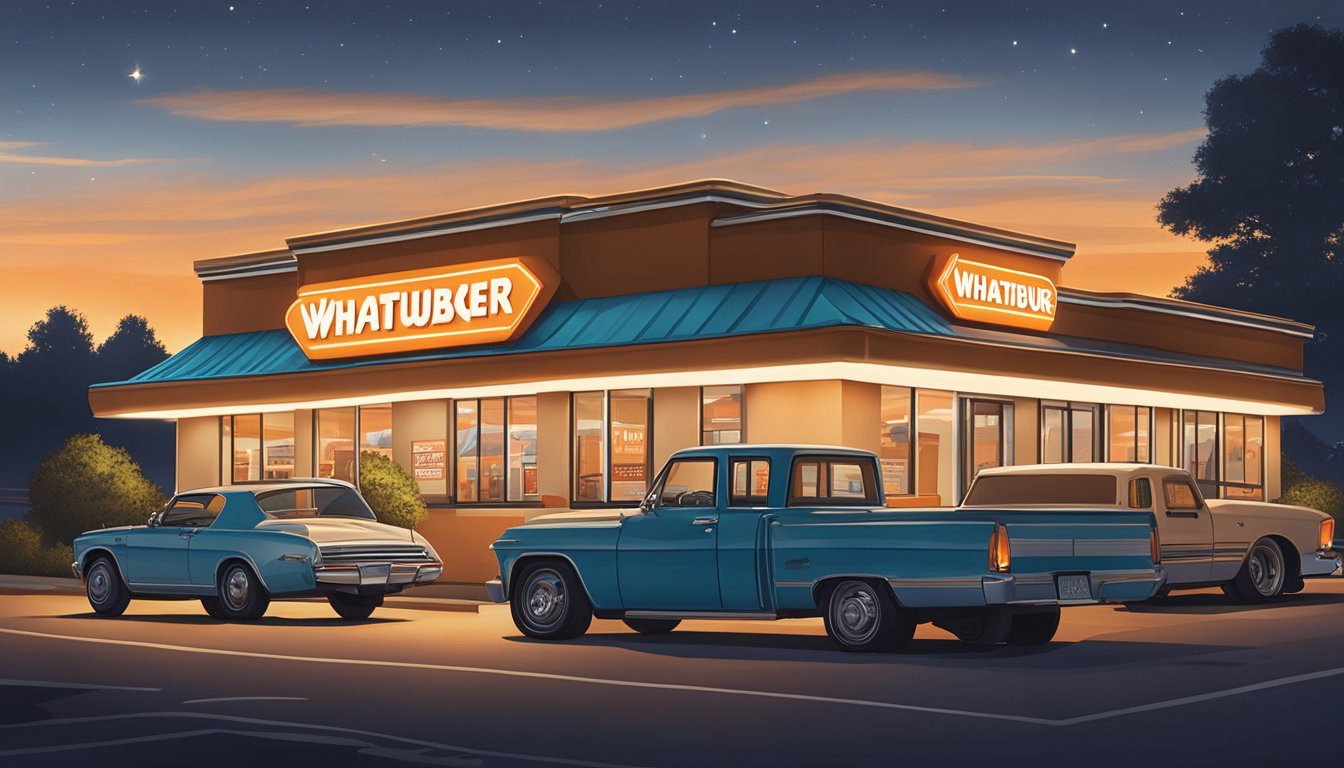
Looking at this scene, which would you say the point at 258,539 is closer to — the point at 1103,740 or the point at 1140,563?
the point at 1140,563

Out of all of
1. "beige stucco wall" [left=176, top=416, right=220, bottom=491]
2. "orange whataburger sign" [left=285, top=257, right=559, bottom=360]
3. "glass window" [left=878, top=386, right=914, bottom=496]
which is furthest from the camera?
"beige stucco wall" [left=176, top=416, right=220, bottom=491]

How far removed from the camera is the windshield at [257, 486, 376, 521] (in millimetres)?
24344

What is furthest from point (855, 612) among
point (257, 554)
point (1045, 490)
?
point (257, 554)

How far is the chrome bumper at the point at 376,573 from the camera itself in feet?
73.7

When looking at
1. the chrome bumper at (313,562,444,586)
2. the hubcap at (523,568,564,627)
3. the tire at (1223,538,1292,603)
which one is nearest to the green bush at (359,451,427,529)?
the chrome bumper at (313,562,444,586)

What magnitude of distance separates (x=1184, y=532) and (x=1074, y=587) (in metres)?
6.57

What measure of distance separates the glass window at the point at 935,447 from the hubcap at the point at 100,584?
12.4 meters

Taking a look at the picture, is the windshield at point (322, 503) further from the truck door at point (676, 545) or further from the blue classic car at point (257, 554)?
the truck door at point (676, 545)

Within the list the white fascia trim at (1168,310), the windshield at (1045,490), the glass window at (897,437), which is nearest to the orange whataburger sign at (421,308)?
the glass window at (897,437)

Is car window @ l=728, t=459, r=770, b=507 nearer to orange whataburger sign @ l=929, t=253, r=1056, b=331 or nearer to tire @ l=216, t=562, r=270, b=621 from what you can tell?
tire @ l=216, t=562, r=270, b=621

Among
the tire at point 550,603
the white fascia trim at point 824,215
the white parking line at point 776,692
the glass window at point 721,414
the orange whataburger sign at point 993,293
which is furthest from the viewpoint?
the orange whataburger sign at point 993,293

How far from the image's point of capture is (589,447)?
30.6m

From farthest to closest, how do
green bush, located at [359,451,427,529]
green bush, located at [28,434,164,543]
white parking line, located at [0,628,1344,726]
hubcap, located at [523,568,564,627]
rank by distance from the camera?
green bush, located at [28,434,164,543], green bush, located at [359,451,427,529], hubcap, located at [523,568,564,627], white parking line, located at [0,628,1344,726]

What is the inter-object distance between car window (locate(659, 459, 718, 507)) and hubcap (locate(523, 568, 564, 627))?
1.63m
